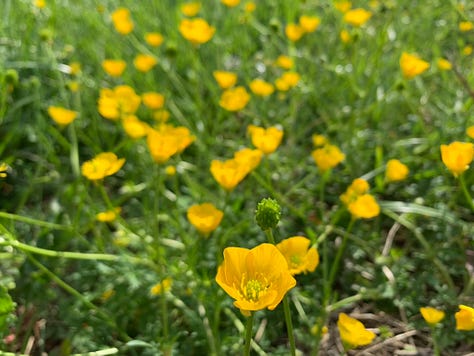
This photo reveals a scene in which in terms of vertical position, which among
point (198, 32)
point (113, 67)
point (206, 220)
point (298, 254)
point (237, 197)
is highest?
point (198, 32)

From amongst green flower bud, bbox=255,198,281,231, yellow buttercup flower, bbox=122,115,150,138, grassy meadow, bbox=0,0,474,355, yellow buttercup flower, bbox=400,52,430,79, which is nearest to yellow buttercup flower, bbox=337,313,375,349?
grassy meadow, bbox=0,0,474,355

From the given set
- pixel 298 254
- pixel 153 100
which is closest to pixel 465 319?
pixel 298 254

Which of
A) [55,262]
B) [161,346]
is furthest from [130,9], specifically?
[161,346]

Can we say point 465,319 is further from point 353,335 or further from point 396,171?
point 396,171

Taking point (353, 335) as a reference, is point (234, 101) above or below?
Result: above

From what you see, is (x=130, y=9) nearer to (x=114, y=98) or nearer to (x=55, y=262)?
(x=114, y=98)

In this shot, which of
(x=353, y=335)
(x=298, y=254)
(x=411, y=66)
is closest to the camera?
(x=353, y=335)

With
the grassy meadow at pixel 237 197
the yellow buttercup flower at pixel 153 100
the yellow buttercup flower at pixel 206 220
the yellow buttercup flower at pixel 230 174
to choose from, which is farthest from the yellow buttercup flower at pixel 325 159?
the yellow buttercup flower at pixel 153 100

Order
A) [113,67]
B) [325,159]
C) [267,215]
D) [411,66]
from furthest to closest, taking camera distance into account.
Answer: [113,67] < [411,66] < [325,159] < [267,215]
